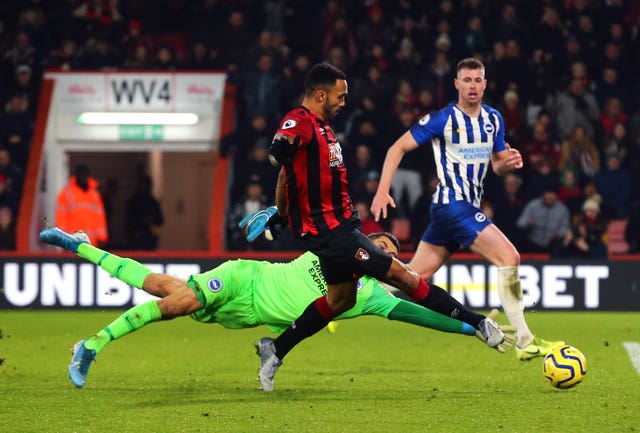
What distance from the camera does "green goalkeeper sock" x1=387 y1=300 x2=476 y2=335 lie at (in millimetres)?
8406

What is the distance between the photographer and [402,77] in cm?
1686

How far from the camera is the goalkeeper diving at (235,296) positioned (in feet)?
24.3

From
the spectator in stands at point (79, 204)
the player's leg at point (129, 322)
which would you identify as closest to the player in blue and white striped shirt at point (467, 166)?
the player's leg at point (129, 322)

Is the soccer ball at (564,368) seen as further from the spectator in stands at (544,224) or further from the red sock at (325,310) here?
the spectator in stands at (544,224)

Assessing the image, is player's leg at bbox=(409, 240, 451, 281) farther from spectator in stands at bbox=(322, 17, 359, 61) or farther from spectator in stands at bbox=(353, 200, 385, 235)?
spectator in stands at bbox=(322, 17, 359, 61)

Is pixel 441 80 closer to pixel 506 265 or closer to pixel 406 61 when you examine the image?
pixel 406 61

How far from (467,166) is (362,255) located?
5.82 ft

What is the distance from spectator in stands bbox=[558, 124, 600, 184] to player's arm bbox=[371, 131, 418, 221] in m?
7.89

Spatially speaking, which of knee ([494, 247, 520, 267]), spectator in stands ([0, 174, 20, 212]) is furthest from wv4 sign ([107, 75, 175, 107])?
knee ([494, 247, 520, 267])

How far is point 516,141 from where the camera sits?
1619 cm

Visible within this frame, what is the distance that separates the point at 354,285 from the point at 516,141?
8865mm

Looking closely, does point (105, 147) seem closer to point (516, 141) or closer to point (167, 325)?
point (167, 325)

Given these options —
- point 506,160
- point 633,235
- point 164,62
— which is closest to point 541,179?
point 633,235

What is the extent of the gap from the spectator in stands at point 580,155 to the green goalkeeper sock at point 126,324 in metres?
9.71
